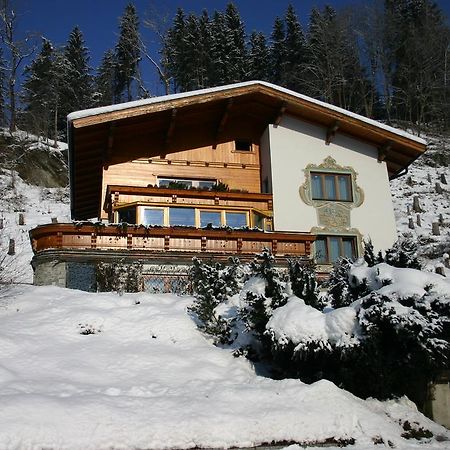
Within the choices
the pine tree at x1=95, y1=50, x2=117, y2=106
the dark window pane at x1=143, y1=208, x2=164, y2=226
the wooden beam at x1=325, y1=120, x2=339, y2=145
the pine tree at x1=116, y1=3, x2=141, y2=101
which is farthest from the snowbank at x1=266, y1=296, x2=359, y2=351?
the pine tree at x1=95, y1=50, x2=117, y2=106

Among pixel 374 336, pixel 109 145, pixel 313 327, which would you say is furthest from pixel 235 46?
pixel 374 336

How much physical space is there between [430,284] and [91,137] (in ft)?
49.9

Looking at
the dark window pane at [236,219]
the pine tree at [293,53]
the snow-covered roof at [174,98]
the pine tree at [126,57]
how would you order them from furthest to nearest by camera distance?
the pine tree at [293,53] → the pine tree at [126,57] → the dark window pane at [236,219] → the snow-covered roof at [174,98]

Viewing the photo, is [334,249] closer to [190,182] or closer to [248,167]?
[248,167]

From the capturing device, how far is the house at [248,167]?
19.2 m

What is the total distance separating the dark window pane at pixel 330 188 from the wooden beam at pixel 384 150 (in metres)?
2.68

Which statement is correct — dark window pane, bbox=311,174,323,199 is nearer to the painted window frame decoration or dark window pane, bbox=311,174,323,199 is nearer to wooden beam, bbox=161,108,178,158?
the painted window frame decoration

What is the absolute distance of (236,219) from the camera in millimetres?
20219

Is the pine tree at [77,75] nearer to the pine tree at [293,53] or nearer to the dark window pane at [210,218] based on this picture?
the pine tree at [293,53]

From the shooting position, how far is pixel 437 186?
40.2m

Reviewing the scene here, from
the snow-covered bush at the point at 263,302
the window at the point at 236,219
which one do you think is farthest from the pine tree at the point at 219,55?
the snow-covered bush at the point at 263,302

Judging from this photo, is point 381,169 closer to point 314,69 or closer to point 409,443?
point 409,443

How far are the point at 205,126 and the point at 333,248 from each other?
777 centimetres

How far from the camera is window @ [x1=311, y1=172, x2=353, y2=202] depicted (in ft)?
73.3
